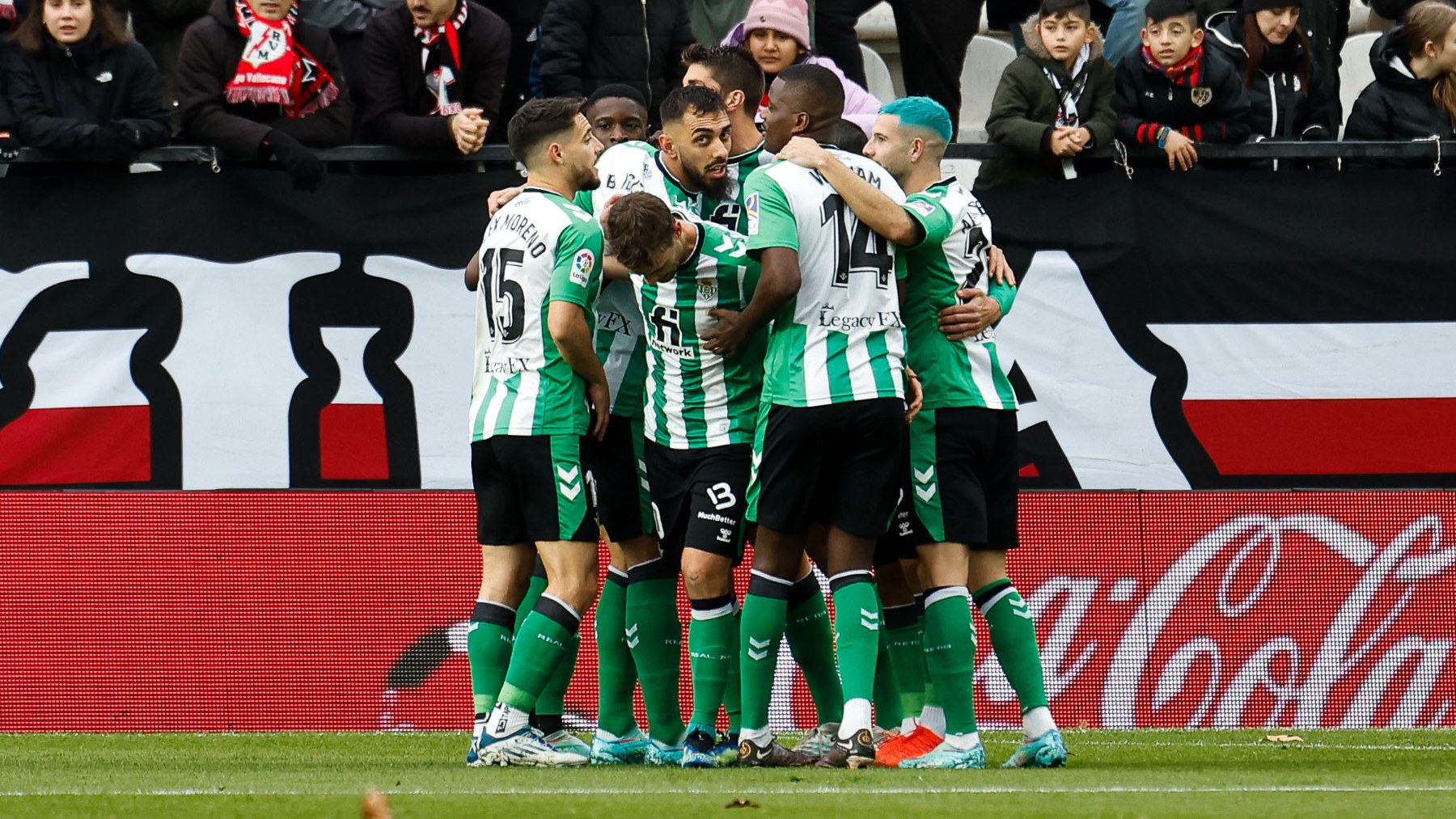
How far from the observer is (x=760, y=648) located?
6.19 meters

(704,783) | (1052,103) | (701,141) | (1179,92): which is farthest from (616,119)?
(1179,92)

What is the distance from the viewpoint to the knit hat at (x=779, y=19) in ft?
29.8

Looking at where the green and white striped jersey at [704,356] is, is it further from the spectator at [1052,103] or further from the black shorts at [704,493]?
the spectator at [1052,103]

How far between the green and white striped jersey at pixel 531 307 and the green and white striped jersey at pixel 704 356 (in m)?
0.27

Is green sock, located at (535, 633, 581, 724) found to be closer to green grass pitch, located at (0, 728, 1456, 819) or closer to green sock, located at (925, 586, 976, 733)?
green grass pitch, located at (0, 728, 1456, 819)

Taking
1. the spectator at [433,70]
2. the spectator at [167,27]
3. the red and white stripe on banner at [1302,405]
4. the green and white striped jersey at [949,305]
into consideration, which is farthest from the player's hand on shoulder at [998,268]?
the spectator at [167,27]

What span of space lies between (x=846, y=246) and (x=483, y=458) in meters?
1.45

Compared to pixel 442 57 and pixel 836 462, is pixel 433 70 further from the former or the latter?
pixel 836 462

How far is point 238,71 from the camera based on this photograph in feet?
30.5

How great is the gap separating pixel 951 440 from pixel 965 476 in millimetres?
131

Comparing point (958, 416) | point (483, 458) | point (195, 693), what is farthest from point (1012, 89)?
point (195, 693)

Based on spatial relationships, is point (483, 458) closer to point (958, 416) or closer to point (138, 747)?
point (958, 416)

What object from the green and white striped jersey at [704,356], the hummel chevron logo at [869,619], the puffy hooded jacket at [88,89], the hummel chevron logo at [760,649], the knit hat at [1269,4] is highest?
the knit hat at [1269,4]

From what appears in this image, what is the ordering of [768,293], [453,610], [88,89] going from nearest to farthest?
[768,293] → [453,610] → [88,89]
